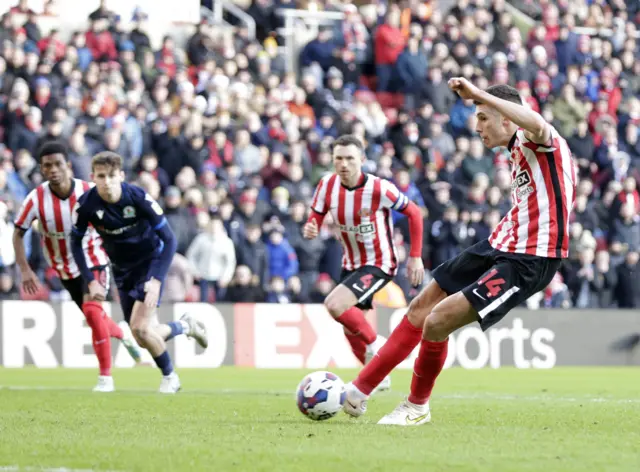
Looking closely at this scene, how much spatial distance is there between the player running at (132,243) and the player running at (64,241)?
35 centimetres

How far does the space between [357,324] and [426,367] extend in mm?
4386

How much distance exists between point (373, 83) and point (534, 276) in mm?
16879

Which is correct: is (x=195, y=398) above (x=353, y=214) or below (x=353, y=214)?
below

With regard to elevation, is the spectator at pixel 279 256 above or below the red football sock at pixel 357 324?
above

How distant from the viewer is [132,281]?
1191 centimetres

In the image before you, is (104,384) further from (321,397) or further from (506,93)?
(506,93)

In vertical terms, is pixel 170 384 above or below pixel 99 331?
below

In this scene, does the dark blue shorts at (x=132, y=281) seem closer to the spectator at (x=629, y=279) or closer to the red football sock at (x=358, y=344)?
the red football sock at (x=358, y=344)

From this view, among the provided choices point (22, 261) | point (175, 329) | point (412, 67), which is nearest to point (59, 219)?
point (22, 261)

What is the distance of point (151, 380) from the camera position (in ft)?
47.6

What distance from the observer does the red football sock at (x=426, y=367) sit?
26.3 feet

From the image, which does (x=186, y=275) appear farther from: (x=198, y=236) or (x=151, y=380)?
(x=151, y=380)

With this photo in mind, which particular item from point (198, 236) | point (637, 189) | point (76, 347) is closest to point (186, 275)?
point (198, 236)

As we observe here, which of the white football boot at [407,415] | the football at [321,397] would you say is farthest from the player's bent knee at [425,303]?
the football at [321,397]
